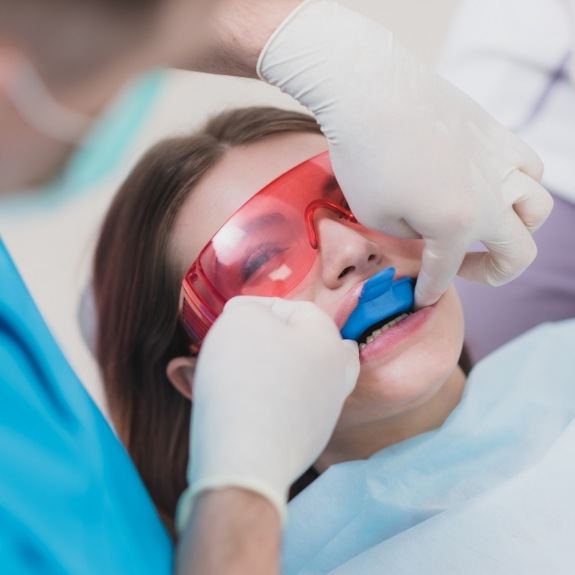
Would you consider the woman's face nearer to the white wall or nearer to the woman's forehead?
the woman's forehead

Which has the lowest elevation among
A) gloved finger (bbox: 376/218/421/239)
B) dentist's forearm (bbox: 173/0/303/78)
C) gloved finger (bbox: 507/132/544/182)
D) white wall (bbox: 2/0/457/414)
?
white wall (bbox: 2/0/457/414)

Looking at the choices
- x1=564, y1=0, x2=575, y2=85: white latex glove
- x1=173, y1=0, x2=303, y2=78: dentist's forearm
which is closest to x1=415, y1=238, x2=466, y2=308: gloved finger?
x1=173, y1=0, x2=303, y2=78: dentist's forearm

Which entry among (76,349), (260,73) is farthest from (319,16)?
(76,349)

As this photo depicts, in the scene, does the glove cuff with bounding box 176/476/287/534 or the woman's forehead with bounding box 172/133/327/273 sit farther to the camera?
the woman's forehead with bounding box 172/133/327/273

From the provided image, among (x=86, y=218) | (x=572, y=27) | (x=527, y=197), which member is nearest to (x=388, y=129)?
(x=527, y=197)

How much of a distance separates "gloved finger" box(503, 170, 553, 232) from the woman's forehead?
11.7 inches

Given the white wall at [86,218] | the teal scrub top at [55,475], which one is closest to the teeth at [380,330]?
the teal scrub top at [55,475]

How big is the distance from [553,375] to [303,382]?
0.73 metres

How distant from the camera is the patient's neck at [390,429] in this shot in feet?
4.24

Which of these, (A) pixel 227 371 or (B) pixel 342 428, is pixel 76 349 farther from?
(A) pixel 227 371

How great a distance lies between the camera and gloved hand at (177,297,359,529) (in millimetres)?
754

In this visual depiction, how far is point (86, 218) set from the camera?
82.4 inches

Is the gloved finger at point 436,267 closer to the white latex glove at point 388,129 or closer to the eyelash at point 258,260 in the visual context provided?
the white latex glove at point 388,129

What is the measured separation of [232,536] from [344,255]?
51cm
